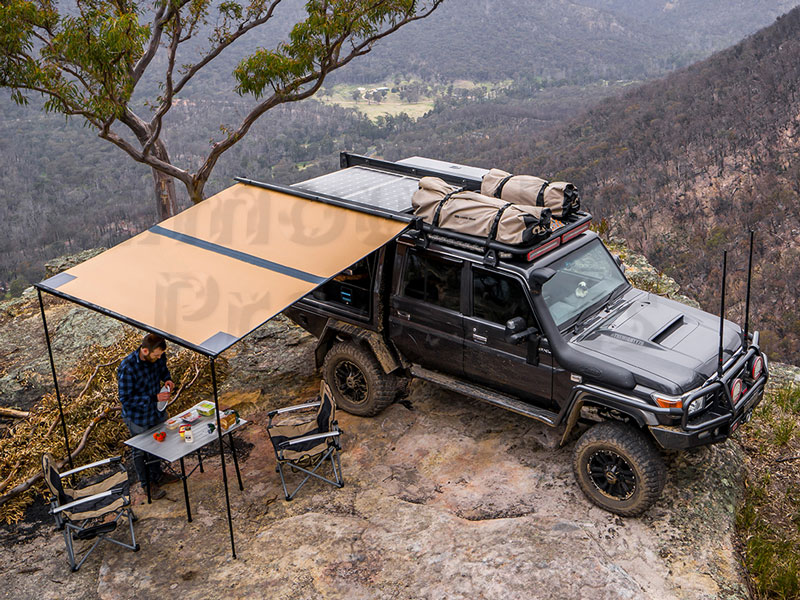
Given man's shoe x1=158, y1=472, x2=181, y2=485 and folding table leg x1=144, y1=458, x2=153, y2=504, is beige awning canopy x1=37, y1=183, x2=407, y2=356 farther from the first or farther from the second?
man's shoe x1=158, y1=472, x2=181, y2=485

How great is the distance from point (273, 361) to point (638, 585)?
5.77 m

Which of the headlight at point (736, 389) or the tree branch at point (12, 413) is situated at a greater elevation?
the headlight at point (736, 389)

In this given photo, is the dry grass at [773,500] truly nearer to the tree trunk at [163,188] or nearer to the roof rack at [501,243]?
the roof rack at [501,243]

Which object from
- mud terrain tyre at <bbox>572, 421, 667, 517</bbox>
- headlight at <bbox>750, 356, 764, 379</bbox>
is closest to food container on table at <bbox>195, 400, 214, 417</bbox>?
mud terrain tyre at <bbox>572, 421, 667, 517</bbox>

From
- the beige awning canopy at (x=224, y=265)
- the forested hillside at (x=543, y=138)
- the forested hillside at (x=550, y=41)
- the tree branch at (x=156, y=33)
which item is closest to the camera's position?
the beige awning canopy at (x=224, y=265)

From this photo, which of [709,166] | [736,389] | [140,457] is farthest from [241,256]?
[709,166]

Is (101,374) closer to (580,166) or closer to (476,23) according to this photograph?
(580,166)

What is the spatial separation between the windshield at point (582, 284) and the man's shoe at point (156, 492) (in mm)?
4178

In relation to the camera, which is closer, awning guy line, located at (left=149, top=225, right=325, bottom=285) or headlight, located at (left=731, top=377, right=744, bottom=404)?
headlight, located at (left=731, top=377, right=744, bottom=404)

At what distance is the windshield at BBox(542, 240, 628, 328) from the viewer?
7.07 meters

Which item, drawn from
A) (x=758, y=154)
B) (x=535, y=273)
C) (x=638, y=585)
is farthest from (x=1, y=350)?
(x=758, y=154)

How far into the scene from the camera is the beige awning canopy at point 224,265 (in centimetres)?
634

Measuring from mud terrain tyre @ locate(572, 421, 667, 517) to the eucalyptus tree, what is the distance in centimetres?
889

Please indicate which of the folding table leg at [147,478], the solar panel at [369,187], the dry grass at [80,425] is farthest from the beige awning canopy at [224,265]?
the dry grass at [80,425]
